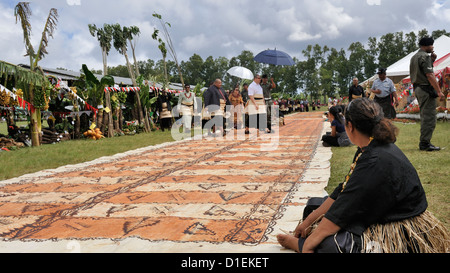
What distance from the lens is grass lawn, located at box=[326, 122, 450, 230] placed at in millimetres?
3168

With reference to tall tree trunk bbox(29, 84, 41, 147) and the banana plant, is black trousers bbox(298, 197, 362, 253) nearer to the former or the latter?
tall tree trunk bbox(29, 84, 41, 147)

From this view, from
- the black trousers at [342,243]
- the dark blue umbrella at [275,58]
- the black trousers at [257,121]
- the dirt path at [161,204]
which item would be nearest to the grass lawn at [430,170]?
the dirt path at [161,204]

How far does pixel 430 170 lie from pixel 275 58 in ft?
34.8

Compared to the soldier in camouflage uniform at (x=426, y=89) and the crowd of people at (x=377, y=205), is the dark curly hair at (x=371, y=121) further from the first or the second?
the soldier in camouflage uniform at (x=426, y=89)

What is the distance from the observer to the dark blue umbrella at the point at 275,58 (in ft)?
47.2

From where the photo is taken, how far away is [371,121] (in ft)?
6.51

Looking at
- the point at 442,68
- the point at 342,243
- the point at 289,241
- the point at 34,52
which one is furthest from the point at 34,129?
the point at 442,68

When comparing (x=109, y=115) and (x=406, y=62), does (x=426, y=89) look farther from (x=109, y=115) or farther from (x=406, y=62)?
(x=406, y=62)

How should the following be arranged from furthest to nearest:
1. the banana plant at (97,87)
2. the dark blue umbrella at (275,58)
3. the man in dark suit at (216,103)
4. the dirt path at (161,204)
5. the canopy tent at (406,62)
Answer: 1. the canopy tent at (406,62)
2. the dark blue umbrella at (275,58)
3. the banana plant at (97,87)
4. the man in dark suit at (216,103)
5. the dirt path at (161,204)

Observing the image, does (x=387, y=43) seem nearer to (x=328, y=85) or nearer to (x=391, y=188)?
(x=328, y=85)

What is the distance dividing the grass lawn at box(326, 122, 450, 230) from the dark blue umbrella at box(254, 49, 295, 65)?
7.71 meters

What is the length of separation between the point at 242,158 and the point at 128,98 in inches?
402

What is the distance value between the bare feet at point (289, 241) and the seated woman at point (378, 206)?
22cm
